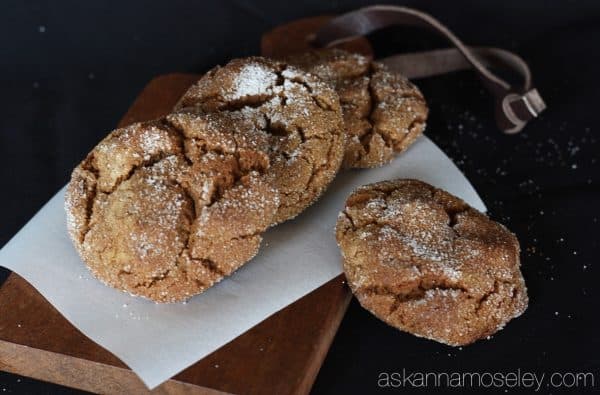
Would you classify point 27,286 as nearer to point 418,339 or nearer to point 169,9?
point 418,339

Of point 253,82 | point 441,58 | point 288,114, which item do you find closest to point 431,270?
point 288,114

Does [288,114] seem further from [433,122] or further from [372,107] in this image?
[433,122]

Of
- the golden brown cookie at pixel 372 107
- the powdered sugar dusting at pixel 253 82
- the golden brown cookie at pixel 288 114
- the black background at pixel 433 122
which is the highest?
the powdered sugar dusting at pixel 253 82

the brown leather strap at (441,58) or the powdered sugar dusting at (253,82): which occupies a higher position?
the powdered sugar dusting at (253,82)

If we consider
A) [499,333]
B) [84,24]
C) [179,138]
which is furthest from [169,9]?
[499,333]

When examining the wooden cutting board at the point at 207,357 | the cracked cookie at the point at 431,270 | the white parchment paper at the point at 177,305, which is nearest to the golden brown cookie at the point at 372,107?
the white parchment paper at the point at 177,305

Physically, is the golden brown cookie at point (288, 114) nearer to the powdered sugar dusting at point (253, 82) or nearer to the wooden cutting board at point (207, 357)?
the powdered sugar dusting at point (253, 82)

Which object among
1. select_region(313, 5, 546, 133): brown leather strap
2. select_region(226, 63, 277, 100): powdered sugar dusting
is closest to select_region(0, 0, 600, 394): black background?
select_region(313, 5, 546, 133): brown leather strap
